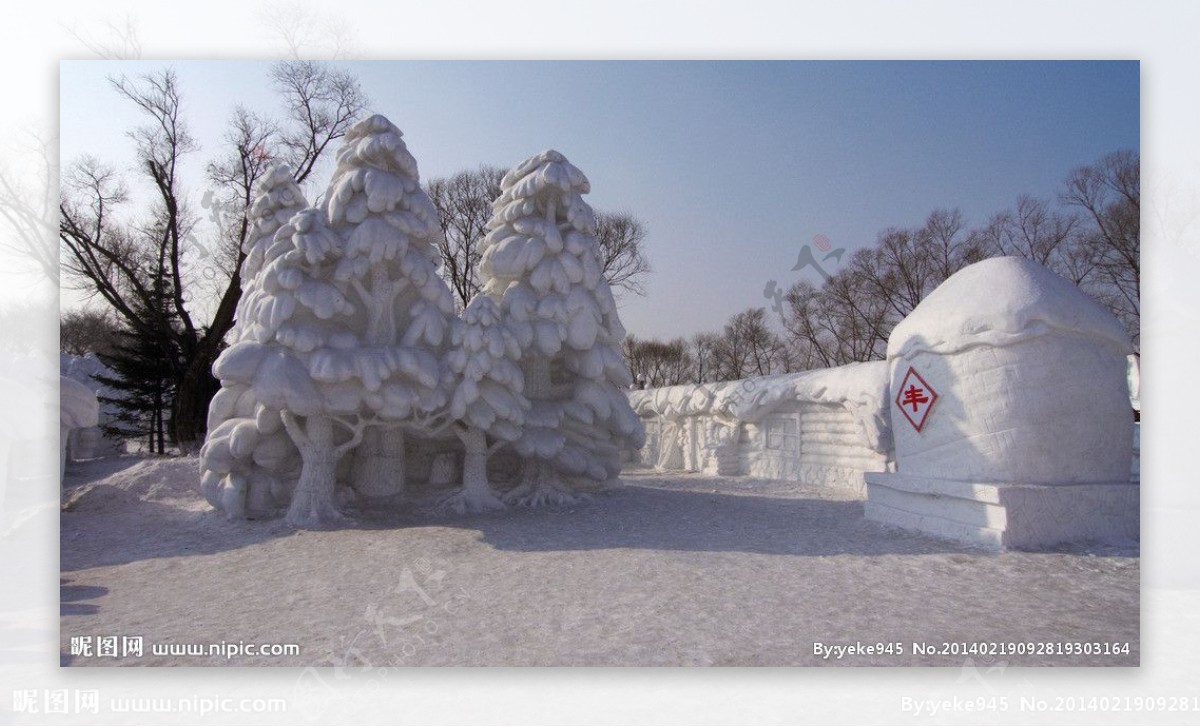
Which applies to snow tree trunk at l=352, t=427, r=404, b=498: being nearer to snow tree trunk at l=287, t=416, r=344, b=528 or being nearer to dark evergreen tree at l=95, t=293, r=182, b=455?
snow tree trunk at l=287, t=416, r=344, b=528

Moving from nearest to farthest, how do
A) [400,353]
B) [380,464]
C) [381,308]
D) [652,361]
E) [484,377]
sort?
[400,353] < [484,377] < [381,308] < [380,464] < [652,361]

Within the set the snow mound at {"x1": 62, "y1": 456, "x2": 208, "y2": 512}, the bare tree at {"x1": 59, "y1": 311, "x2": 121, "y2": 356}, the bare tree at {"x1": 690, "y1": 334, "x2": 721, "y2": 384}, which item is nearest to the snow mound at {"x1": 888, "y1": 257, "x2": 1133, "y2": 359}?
the snow mound at {"x1": 62, "y1": 456, "x2": 208, "y2": 512}

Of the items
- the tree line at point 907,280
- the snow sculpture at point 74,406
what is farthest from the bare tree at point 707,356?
the snow sculpture at point 74,406

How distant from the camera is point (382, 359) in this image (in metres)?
7.33

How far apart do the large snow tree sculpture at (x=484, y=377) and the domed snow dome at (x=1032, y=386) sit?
4.25m

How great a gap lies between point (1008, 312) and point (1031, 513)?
169 cm

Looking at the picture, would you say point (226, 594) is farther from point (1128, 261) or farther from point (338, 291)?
point (1128, 261)

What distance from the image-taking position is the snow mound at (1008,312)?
6.20m

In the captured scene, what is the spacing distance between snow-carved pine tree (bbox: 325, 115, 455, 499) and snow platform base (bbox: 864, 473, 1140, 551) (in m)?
4.99

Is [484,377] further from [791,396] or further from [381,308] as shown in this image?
[791,396]

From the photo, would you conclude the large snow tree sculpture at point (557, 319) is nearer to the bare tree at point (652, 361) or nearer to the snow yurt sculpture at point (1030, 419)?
the snow yurt sculpture at point (1030, 419)

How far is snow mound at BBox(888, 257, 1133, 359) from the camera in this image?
6203 mm

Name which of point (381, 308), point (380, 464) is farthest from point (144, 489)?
point (381, 308)

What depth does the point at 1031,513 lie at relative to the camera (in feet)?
19.5
